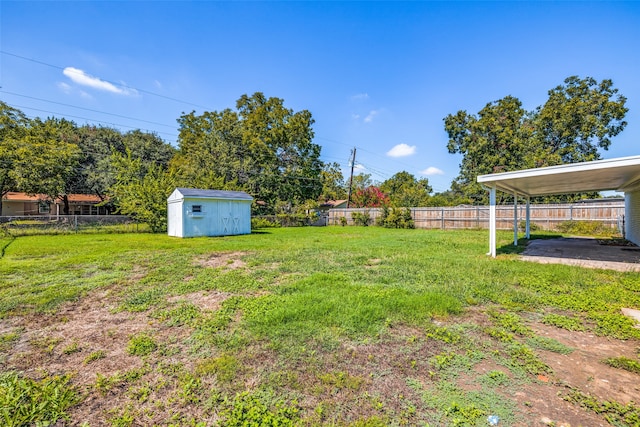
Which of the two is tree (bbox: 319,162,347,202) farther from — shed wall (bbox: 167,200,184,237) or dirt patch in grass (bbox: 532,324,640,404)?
dirt patch in grass (bbox: 532,324,640,404)

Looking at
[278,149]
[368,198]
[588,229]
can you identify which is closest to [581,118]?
[588,229]

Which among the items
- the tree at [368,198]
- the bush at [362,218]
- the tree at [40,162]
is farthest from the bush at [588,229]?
the tree at [40,162]

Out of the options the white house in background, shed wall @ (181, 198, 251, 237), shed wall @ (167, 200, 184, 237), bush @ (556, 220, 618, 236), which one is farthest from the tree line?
bush @ (556, 220, 618, 236)

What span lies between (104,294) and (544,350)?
592 centimetres

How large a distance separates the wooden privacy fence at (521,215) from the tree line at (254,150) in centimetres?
306

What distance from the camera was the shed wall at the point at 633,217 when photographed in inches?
364

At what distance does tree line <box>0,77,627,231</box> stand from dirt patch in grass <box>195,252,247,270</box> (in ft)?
30.5

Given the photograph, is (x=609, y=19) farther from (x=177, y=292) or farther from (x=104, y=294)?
(x=104, y=294)

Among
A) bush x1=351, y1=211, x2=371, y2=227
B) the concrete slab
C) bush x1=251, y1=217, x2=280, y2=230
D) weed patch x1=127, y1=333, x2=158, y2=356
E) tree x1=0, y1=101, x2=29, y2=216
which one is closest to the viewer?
weed patch x1=127, y1=333, x2=158, y2=356

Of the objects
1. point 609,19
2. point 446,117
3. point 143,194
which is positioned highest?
point 446,117

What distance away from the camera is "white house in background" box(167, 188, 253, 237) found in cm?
1316

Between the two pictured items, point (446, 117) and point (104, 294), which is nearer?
point (104, 294)

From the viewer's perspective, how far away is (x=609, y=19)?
7895 millimetres

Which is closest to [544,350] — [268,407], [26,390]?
[268,407]
